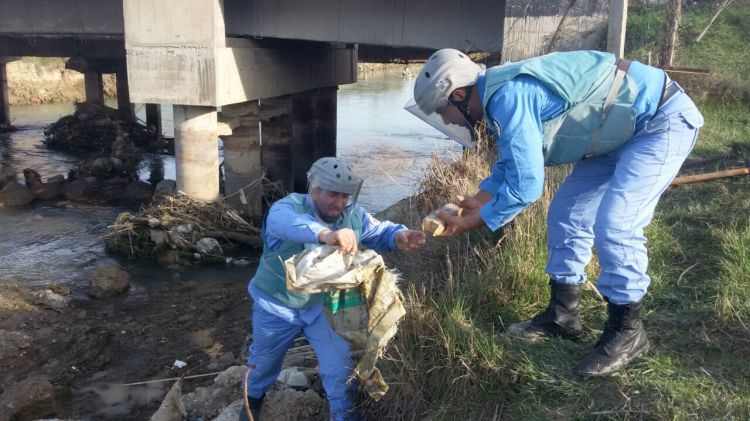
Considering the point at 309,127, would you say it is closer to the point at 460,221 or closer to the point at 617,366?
the point at 460,221

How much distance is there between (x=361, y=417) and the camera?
3982 millimetres

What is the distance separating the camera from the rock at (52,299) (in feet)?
28.8

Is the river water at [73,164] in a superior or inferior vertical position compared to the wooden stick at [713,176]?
inferior

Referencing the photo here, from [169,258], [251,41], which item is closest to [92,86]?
[251,41]

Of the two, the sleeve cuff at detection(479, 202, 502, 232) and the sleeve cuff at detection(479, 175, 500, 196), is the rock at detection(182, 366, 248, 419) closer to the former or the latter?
the sleeve cuff at detection(479, 175, 500, 196)

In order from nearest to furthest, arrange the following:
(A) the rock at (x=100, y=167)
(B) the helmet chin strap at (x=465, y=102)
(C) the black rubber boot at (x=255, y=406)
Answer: (B) the helmet chin strap at (x=465, y=102), (C) the black rubber boot at (x=255, y=406), (A) the rock at (x=100, y=167)

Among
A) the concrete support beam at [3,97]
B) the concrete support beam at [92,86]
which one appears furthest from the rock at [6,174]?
the concrete support beam at [3,97]

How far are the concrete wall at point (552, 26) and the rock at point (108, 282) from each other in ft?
20.8

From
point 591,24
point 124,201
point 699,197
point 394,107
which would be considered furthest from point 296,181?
point 394,107

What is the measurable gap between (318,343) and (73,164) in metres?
18.4

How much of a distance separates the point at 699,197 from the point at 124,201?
1270 centimetres

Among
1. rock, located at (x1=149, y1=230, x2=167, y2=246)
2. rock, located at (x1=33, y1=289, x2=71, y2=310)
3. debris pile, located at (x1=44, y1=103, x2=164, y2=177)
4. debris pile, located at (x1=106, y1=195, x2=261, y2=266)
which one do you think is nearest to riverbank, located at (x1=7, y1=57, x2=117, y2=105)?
debris pile, located at (x1=44, y1=103, x2=164, y2=177)

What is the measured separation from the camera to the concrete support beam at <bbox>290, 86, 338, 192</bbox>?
16830 mm

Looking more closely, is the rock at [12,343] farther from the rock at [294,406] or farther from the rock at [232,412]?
the rock at [294,406]
